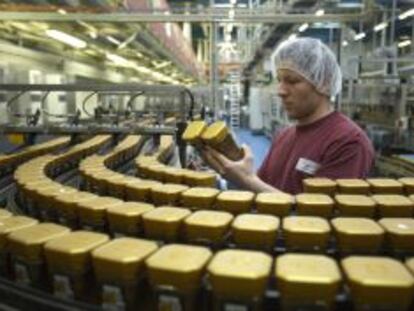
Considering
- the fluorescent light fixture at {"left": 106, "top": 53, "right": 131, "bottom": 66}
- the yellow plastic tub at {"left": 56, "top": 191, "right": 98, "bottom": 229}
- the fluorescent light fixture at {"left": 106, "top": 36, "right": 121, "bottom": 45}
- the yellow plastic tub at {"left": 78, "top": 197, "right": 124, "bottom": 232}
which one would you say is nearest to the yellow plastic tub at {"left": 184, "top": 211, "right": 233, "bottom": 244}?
the yellow plastic tub at {"left": 78, "top": 197, "right": 124, "bottom": 232}

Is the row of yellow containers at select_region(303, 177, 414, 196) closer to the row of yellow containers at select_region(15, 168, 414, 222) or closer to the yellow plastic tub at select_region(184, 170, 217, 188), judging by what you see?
the row of yellow containers at select_region(15, 168, 414, 222)

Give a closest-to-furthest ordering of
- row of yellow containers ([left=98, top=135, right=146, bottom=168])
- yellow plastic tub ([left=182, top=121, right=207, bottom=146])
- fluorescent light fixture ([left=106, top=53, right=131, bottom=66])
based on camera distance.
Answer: yellow plastic tub ([left=182, top=121, right=207, bottom=146]) → row of yellow containers ([left=98, top=135, right=146, bottom=168]) → fluorescent light fixture ([left=106, top=53, right=131, bottom=66])

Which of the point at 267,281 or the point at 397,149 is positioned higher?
the point at 267,281

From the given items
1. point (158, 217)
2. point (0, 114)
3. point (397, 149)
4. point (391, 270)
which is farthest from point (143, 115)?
point (391, 270)

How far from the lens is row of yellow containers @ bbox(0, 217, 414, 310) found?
→ 76cm

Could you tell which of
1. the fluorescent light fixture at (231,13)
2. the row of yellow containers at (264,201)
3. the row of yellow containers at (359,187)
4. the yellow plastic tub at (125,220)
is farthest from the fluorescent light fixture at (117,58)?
the yellow plastic tub at (125,220)

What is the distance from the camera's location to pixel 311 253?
960mm

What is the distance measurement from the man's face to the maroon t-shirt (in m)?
0.09

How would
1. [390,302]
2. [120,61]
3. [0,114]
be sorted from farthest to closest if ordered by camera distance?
[120,61]
[0,114]
[390,302]

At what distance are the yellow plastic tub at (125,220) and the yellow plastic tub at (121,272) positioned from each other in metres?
0.16

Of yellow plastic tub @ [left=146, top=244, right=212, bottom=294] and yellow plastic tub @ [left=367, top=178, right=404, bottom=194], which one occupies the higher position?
yellow plastic tub @ [left=367, top=178, right=404, bottom=194]

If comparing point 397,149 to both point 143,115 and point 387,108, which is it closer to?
point 387,108

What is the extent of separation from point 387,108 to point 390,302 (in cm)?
541

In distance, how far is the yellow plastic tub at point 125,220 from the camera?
42.1 inches
